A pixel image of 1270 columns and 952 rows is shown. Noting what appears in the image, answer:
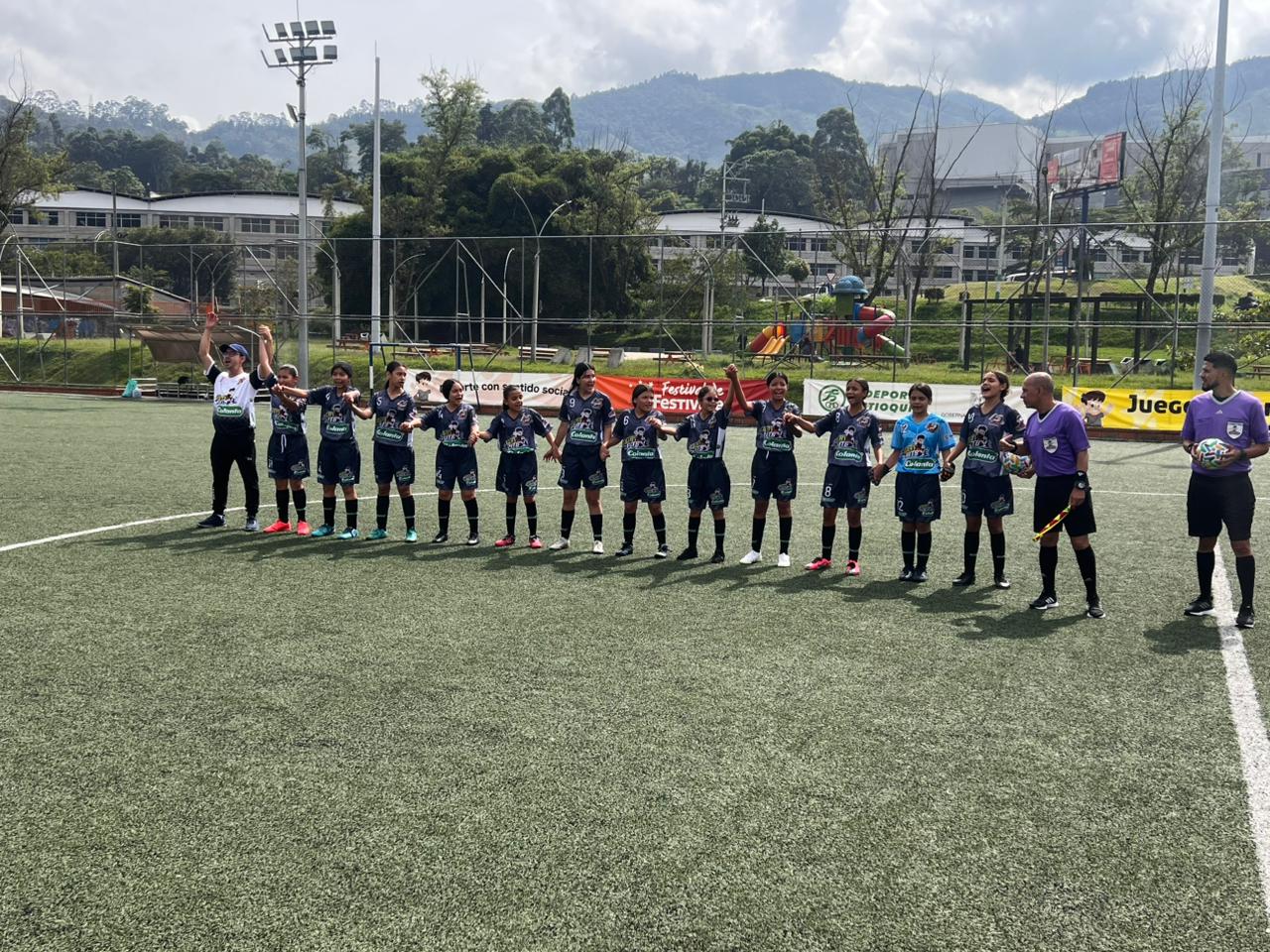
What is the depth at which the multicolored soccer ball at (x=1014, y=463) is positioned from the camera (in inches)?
404

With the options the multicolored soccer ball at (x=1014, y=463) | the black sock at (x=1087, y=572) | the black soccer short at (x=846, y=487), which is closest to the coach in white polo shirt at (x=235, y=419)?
the black soccer short at (x=846, y=487)

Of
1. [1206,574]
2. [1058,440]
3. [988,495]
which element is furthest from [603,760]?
[1206,574]

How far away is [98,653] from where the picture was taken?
8.00 m

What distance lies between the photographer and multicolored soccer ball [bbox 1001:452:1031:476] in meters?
10.3

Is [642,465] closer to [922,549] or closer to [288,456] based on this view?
[922,549]

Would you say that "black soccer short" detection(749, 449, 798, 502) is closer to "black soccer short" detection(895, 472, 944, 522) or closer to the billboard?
"black soccer short" detection(895, 472, 944, 522)

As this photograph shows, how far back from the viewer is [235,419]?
515 inches

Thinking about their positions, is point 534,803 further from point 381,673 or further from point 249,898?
point 381,673

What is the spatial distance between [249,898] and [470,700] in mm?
2646

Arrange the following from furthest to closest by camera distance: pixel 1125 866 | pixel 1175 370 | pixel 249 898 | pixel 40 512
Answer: pixel 1175 370, pixel 40 512, pixel 1125 866, pixel 249 898

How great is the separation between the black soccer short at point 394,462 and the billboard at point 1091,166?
149 feet

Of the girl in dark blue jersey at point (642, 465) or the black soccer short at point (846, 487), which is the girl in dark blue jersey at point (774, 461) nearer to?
the black soccer short at point (846, 487)

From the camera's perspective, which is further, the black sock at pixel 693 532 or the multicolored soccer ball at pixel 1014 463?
the black sock at pixel 693 532

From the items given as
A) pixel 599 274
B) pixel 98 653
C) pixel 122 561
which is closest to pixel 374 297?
pixel 599 274
